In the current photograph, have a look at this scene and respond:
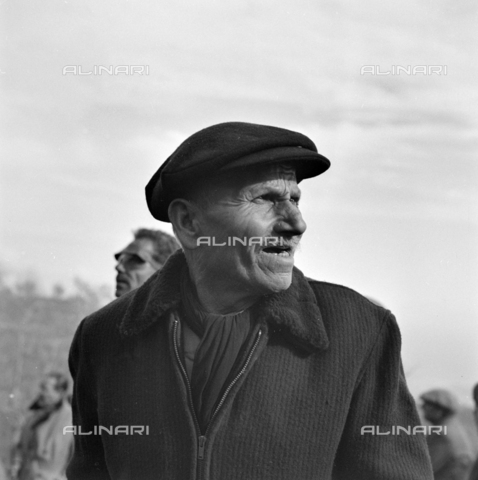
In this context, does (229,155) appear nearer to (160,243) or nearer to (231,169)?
(231,169)

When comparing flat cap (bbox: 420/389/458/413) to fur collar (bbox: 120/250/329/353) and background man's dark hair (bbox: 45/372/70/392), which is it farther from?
background man's dark hair (bbox: 45/372/70/392)

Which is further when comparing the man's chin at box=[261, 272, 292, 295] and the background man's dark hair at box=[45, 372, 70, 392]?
the background man's dark hair at box=[45, 372, 70, 392]

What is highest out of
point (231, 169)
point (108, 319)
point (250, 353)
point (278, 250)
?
point (231, 169)

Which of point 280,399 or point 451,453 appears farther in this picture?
point 451,453

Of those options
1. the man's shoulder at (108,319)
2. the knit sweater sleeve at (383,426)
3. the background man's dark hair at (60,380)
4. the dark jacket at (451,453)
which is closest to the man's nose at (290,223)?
the knit sweater sleeve at (383,426)

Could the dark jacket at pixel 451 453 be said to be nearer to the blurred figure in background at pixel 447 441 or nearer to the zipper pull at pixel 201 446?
the blurred figure in background at pixel 447 441

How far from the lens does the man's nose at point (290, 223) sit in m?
2.23

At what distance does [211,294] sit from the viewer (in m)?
2.33

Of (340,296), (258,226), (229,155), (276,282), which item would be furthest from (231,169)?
(340,296)

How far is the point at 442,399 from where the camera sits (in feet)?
14.8

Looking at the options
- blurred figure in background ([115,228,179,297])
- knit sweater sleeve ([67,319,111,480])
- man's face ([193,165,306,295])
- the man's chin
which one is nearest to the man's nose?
man's face ([193,165,306,295])

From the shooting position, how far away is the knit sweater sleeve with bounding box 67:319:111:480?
2453mm

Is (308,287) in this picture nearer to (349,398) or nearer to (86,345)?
(349,398)

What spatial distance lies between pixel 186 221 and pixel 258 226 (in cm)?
22
